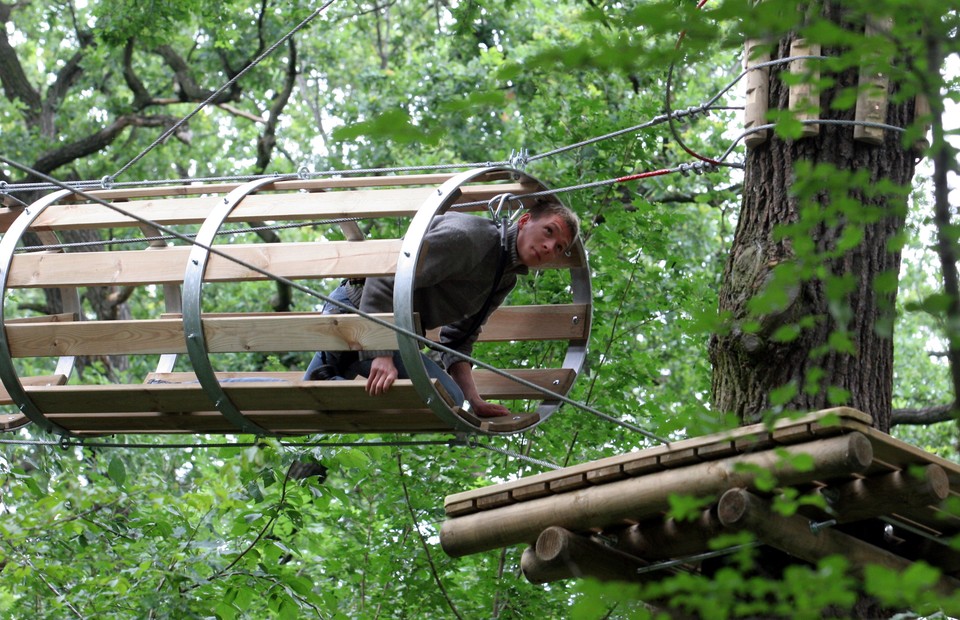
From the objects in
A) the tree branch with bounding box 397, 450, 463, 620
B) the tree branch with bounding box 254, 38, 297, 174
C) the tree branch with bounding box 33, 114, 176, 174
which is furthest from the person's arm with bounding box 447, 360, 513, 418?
the tree branch with bounding box 33, 114, 176, 174

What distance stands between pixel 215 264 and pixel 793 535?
176 cm

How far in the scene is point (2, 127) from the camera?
12766mm

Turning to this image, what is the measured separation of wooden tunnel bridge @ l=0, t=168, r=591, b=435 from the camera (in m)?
3.45

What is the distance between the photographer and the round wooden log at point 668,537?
3277mm

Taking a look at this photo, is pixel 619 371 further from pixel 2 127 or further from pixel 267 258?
pixel 2 127

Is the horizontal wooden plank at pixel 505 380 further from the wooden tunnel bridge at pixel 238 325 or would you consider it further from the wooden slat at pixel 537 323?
the wooden slat at pixel 537 323

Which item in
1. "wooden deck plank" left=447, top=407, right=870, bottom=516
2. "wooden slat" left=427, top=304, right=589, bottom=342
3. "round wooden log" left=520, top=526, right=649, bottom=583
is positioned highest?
"wooden slat" left=427, top=304, right=589, bottom=342

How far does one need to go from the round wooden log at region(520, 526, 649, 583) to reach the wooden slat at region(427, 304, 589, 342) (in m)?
1.01

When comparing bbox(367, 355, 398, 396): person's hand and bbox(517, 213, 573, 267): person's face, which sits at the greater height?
bbox(517, 213, 573, 267): person's face

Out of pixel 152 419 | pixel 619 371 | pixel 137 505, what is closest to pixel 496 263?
pixel 152 419

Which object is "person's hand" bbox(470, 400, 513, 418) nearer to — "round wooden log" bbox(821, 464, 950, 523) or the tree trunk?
the tree trunk

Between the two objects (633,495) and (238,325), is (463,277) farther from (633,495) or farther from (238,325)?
(633,495)

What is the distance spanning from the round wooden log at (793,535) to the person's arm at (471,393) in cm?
121

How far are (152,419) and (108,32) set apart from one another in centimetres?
623
